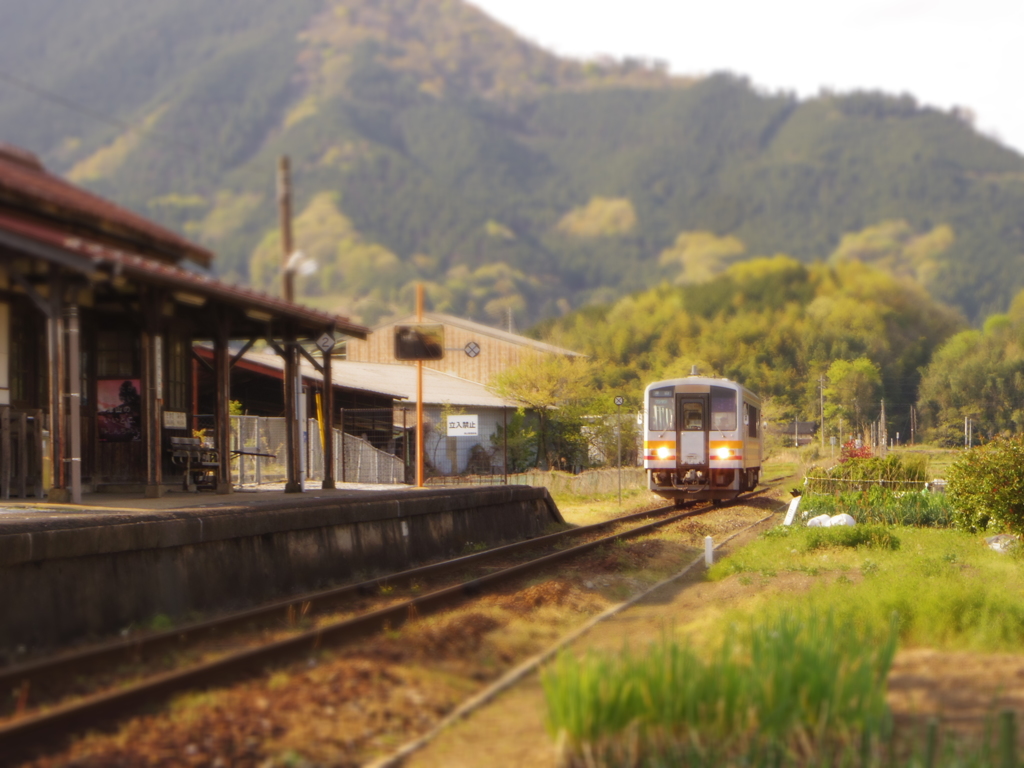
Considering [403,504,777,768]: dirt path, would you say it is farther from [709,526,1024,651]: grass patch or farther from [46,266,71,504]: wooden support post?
[46,266,71,504]: wooden support post

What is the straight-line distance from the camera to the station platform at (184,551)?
8.63 m

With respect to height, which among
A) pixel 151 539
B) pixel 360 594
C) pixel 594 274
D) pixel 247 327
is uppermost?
pixel 594 274

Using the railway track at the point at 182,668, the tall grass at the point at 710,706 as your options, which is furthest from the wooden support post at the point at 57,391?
the tall grass at the point at 710,706

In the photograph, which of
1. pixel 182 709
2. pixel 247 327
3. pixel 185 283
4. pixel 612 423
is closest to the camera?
pixel 182 709

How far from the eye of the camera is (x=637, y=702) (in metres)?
5.37

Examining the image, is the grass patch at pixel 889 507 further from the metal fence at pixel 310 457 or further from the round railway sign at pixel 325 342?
the metal fence at pixel 310 457

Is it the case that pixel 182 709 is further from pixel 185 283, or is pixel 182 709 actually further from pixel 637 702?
pixel 185 283

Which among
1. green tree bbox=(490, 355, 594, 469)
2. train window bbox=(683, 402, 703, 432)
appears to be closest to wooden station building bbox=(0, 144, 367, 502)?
train window bbox=(683, 402, 703, 432)

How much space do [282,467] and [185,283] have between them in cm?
1440

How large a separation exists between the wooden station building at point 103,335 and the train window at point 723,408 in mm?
10357

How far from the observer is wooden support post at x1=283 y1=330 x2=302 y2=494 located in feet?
56.7

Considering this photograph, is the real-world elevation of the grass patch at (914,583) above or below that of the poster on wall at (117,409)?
below

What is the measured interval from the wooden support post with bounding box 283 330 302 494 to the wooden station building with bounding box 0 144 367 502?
0.08 feet

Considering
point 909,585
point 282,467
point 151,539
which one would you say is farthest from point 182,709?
point 282,467
